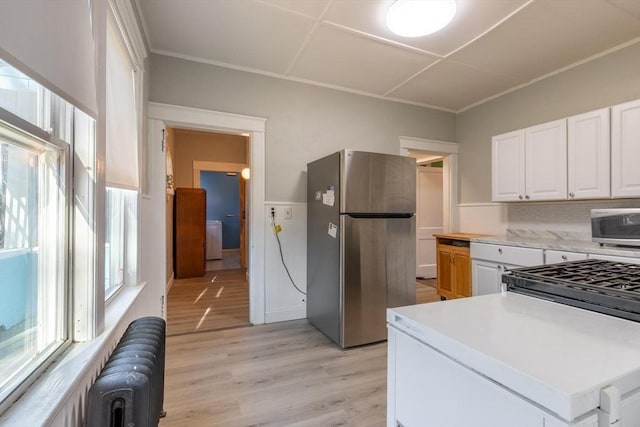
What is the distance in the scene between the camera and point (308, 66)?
8.99ft

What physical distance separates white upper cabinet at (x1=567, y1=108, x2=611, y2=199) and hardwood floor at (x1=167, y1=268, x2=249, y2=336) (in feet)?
10.8

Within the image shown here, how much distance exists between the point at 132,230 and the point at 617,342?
7.76 feet

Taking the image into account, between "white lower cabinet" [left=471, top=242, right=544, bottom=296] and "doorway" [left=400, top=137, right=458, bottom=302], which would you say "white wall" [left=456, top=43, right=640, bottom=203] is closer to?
"doorway" [left=400, top=137, right=458, bottom=302]

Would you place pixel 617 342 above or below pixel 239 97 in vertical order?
below

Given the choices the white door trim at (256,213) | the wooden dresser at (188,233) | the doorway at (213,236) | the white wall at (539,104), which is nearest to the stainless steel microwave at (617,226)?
the white wall at (539,104)

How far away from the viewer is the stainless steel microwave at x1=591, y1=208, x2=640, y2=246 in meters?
2.08

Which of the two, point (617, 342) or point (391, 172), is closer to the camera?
point (617, 342)

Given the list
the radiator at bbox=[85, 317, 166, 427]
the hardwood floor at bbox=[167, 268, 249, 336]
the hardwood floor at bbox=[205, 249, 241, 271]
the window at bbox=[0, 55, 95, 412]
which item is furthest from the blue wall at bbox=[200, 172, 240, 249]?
the radiator at bbox=[85, 317, 166, 427]

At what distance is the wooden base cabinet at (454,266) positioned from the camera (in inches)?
126

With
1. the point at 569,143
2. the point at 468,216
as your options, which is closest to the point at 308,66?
the point at 569,143

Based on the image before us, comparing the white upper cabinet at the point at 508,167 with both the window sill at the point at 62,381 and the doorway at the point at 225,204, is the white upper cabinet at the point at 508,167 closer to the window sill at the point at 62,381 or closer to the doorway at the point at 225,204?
the window sill at the point at 62,381

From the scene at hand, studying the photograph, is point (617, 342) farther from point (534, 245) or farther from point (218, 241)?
point (218, 241)

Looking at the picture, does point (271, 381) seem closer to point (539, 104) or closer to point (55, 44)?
point (55, 44)

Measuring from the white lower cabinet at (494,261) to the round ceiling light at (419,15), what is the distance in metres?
2.01
